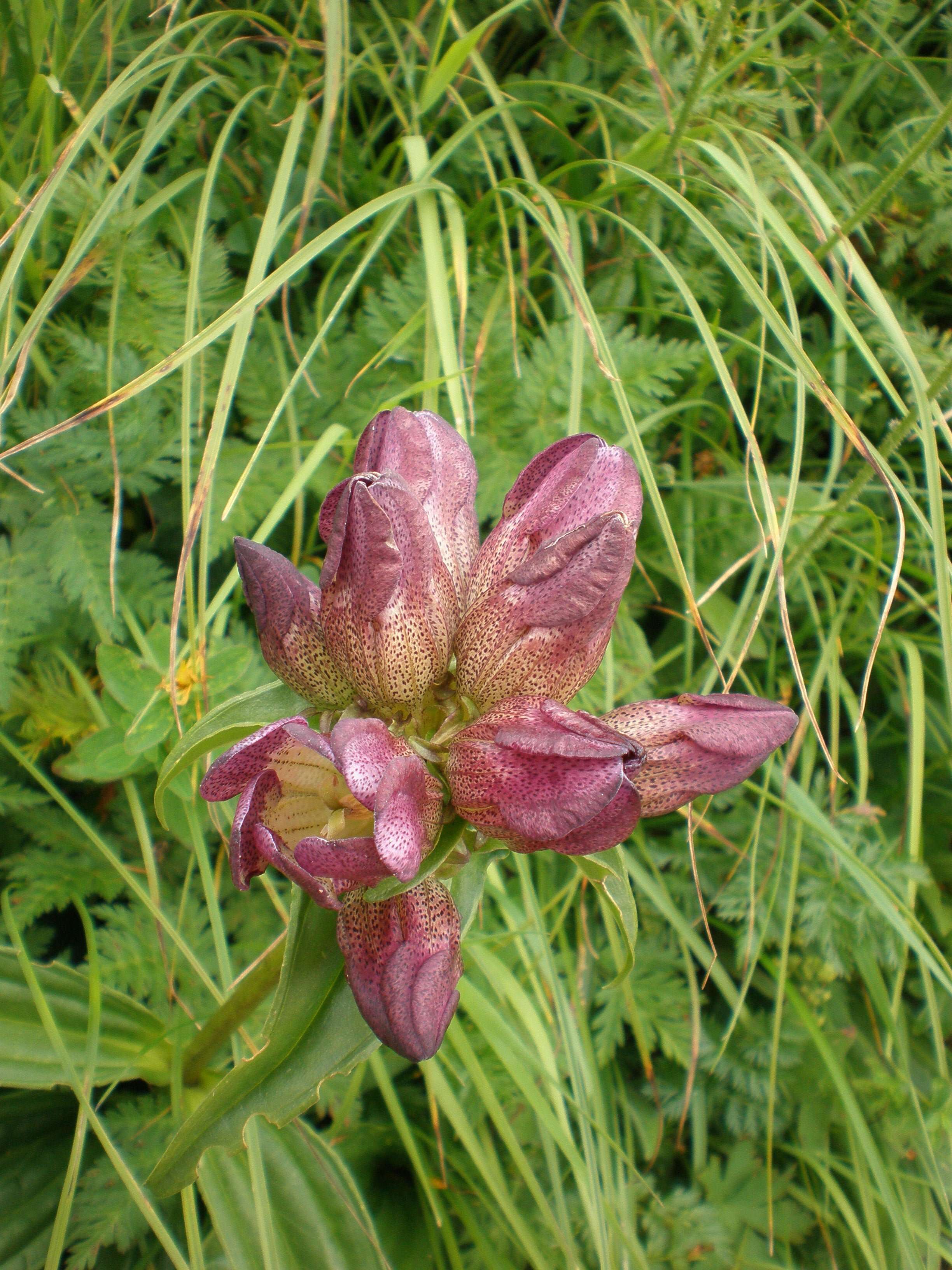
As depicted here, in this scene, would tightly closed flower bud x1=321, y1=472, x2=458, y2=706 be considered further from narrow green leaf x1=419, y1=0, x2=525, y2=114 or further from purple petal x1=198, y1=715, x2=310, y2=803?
narrow green leaf x1=419, y1=0, x2=525, y2=114

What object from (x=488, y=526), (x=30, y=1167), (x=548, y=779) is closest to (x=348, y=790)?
(x=548, y=779)

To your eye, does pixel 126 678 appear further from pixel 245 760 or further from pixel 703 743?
pixel 703 743

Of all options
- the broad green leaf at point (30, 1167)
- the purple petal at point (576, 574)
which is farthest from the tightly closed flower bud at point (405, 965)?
the broad green leaf at point (30, 1167)

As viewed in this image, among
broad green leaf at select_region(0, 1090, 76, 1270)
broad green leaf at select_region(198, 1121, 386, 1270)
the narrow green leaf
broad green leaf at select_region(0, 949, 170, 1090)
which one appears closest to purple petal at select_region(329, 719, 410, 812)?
broad green leaf at select_region(0, 949, 170, 1090)

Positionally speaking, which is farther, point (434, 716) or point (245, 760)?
point (434, 716)

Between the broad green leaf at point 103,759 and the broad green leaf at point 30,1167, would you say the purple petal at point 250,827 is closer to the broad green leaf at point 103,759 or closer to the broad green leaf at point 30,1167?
the broad green leaf at point 103,759

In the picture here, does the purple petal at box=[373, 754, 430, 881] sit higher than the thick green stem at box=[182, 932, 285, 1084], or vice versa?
the purple petal at box=[373, 754, 430, 881]
